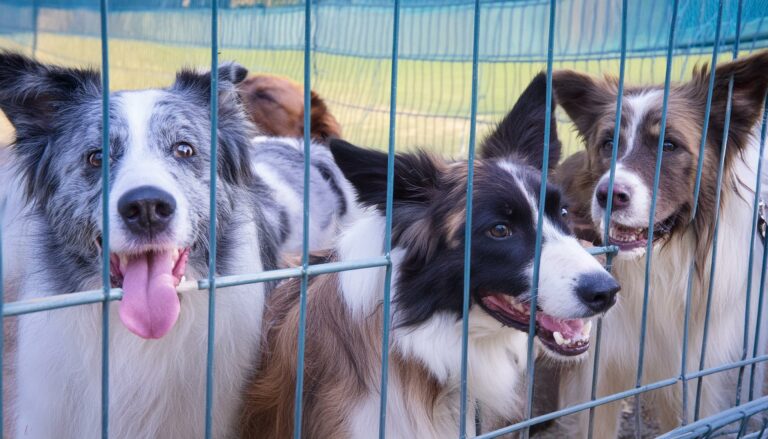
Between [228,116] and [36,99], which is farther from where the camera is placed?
[228,116]

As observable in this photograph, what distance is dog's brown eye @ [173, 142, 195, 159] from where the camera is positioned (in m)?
2.59

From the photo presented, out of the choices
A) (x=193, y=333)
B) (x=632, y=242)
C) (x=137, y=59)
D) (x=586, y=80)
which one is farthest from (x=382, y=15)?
(x=193, y=333)

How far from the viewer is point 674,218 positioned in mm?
3270

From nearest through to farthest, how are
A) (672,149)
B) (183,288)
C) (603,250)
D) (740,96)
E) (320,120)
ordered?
1. (183,288)
2. (603,250)
3. (740,96)
4. (672,149)
5. (320,120)

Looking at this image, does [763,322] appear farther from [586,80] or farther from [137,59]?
[137,59]

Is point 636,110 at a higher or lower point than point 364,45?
lower

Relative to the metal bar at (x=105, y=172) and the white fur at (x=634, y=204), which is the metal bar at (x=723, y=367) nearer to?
the white fur at (x=634, y=204)

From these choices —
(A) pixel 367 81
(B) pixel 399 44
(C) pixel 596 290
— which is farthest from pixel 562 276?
(A) pixel 367 81

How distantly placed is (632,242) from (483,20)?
3.66 meters

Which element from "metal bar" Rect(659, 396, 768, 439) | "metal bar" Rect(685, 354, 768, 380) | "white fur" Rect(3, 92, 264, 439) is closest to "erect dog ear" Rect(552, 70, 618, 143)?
"metal bar" Rect(685, 354, 768, 380)

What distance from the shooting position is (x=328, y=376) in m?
2.68

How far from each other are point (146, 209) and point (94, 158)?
450mm

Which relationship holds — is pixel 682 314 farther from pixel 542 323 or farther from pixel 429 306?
pixel 429 306

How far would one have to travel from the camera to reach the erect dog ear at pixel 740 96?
9.93ft
